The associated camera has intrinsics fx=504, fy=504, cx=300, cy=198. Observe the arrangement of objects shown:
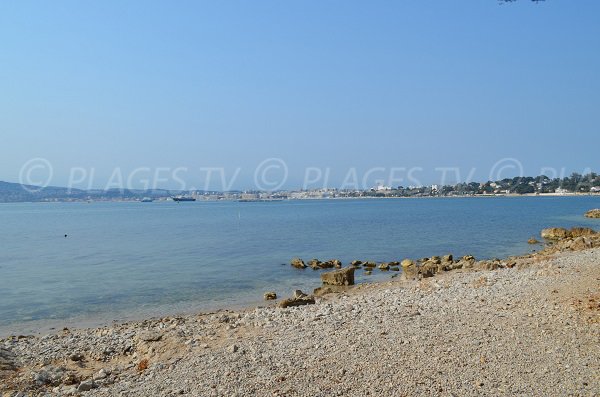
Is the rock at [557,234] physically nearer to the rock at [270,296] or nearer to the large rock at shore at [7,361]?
the rock at [270,296]

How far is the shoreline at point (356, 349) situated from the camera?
724 centimetres

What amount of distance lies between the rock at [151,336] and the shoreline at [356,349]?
0.04 metres

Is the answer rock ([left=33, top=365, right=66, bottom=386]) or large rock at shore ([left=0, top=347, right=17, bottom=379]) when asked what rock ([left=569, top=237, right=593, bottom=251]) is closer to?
rock ([left=33, top=365, right=66, bottom=386])

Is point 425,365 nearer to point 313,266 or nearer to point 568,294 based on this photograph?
point 568,294

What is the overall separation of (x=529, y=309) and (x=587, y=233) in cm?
3145

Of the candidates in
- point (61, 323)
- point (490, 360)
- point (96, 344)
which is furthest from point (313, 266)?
point (490, 360)

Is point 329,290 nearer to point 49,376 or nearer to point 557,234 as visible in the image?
point 49,376

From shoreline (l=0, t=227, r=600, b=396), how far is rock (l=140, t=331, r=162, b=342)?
4 cm

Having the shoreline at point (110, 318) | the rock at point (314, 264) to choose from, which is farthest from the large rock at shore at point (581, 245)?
the shoreline at point (110, 318)

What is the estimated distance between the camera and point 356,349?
8.73 m

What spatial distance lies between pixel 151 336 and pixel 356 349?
219 inches

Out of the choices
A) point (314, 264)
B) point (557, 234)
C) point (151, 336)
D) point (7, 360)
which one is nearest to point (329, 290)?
point (314, 264)

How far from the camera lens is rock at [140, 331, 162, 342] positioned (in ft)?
38.1

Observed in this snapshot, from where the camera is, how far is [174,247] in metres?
40.7
